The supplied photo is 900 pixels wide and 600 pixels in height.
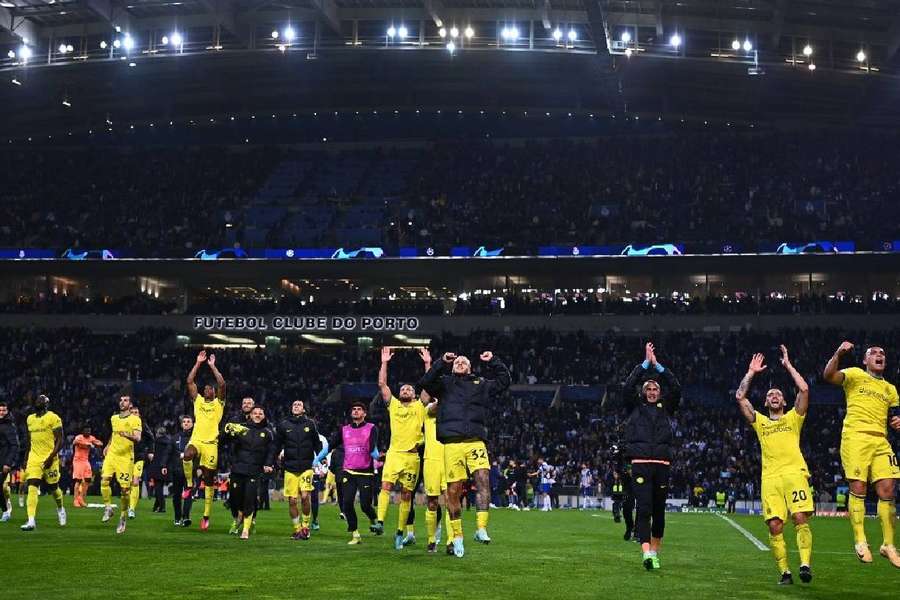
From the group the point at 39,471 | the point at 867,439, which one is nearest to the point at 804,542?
the point at 867,439

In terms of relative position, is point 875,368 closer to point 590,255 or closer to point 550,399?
point 550,399

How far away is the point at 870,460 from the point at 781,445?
Answer: 1.01 m

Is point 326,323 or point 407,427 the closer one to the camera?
point 407,427

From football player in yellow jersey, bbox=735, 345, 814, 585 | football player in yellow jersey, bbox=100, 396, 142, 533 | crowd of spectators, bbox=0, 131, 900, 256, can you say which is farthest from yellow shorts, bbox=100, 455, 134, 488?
crowd of spectators, bbox=0, 131, 900, 256

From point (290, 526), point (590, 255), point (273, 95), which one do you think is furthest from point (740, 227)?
point (290, 526)

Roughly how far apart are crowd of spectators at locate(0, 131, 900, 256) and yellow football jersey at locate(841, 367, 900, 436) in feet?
148

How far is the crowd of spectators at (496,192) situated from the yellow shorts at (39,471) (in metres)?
40.0

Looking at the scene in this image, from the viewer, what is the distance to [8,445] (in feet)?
66.4

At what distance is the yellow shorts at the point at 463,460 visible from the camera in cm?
1375

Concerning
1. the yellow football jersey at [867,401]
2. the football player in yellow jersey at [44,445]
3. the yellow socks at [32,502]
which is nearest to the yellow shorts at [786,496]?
the yellow football jersey at [867,401]

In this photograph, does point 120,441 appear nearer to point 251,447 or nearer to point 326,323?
point 251,447

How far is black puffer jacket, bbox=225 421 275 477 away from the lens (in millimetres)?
18031

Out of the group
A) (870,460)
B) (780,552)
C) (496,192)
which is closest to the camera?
(780,552)

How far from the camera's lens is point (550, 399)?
52219 millimetres
